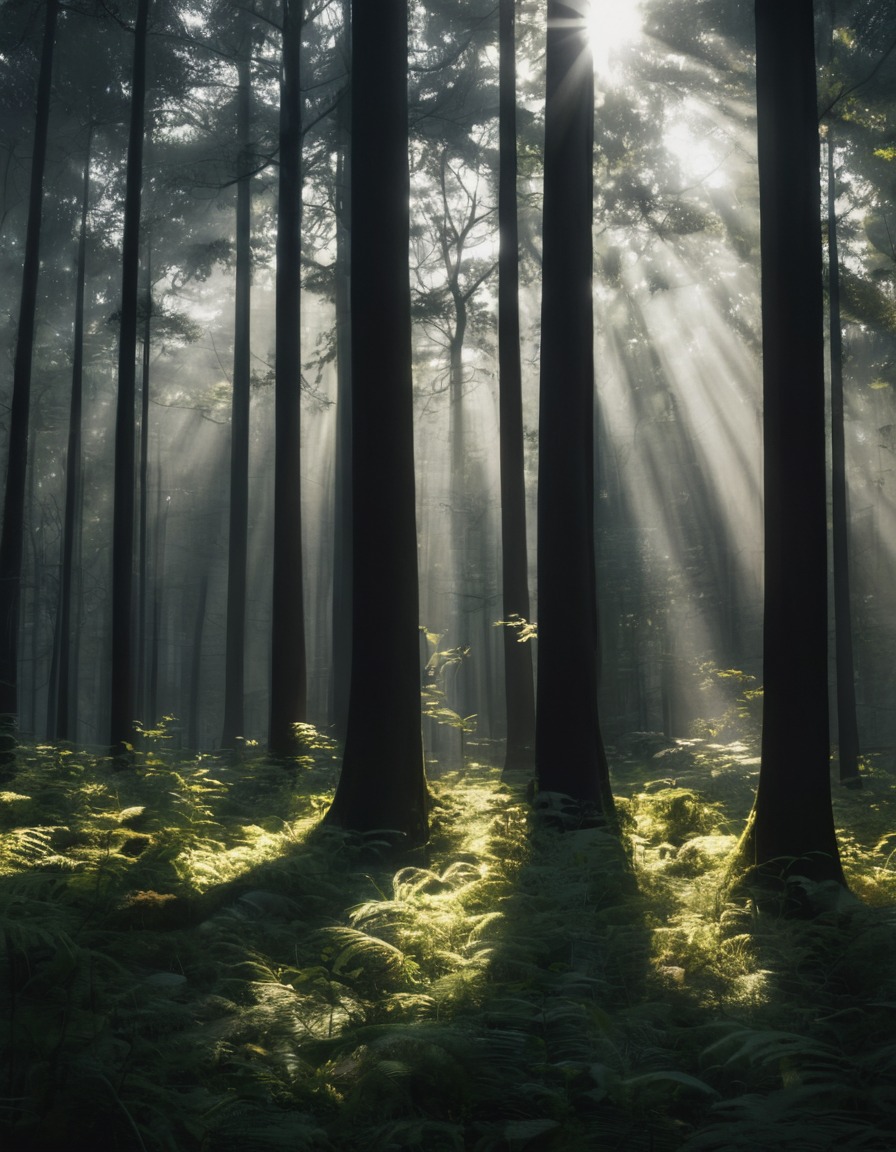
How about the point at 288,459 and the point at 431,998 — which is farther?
the point at 288,459

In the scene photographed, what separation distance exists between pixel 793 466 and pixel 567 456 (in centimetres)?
269

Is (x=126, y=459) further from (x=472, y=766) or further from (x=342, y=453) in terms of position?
(x=342, y=453)

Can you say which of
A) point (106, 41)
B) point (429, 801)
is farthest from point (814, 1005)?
point (106, 41)

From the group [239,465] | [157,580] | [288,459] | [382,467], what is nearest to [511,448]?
[288,459]

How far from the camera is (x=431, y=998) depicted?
151 inches

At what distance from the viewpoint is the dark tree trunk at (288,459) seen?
12.6 meters

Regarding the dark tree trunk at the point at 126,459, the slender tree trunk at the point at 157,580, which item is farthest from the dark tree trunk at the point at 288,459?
the slender tree trunk at the point at 157,580

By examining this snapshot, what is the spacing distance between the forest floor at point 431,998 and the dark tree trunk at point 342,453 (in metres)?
11.9

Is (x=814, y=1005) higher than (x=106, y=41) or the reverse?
the reverse

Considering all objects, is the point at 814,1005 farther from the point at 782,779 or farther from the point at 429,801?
the point at 429,801

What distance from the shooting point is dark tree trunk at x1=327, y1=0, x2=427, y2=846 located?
7336 millimetres

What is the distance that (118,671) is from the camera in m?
13.3

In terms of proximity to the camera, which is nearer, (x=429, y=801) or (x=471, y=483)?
(x=429, y=801)

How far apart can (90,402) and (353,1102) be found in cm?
3691
